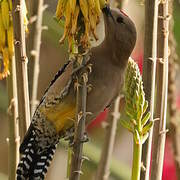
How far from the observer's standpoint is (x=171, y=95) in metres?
1.99

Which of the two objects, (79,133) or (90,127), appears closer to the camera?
(79,133)

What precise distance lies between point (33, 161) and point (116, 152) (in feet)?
4.41

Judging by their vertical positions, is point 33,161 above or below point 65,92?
below

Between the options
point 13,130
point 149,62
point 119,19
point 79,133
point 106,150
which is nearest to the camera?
point 79,133

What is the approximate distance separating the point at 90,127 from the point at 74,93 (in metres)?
0.90

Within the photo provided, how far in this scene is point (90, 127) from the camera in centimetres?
319

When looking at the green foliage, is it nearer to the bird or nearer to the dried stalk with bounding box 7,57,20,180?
the dried stalk with bounding box 7,57,20,180

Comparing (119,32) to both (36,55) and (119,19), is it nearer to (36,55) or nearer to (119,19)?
(119,19)

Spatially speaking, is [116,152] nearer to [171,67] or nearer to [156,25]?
[171,67]

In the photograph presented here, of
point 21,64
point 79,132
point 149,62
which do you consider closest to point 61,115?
point 21,64

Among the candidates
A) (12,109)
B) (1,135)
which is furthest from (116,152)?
(12,109)

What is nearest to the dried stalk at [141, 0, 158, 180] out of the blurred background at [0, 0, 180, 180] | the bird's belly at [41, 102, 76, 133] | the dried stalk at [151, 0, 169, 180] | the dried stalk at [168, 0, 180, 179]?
the dried stalk at [151, 0, 169, 180]

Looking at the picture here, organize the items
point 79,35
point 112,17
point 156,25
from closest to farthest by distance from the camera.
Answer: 1. point 79,35
2. point 156,25
3. point 112,17

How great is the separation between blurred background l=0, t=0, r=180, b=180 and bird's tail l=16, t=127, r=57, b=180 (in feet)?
1.74
